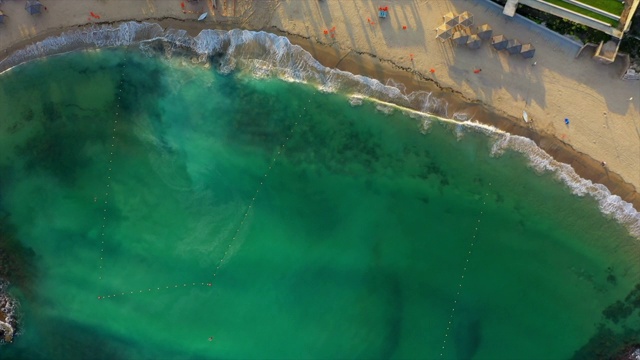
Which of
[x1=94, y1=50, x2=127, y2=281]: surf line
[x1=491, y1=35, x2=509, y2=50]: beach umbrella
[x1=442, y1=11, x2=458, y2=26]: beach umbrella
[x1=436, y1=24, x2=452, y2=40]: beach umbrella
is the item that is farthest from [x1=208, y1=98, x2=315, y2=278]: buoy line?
[x1=491, y1=35, x2=509, y2=50]: beach umbrella

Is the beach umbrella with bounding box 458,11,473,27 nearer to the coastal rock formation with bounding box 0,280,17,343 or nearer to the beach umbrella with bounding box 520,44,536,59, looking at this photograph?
the beach umbrella with bounding box 520,44,536,59

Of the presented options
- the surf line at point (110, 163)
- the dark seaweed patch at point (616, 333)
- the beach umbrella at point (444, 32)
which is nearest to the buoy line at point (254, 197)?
the surf line at point (110, 163)

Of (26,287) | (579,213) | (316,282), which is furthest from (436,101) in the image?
(26,287)

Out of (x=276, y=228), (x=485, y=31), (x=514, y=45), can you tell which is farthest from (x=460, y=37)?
(x=276, y=228)

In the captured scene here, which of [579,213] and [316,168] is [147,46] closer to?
[316,168]

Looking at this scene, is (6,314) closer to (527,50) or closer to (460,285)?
(460,285)

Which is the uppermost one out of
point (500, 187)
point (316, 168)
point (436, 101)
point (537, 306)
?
point (436, 101)
